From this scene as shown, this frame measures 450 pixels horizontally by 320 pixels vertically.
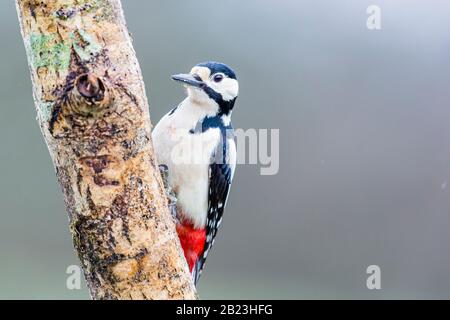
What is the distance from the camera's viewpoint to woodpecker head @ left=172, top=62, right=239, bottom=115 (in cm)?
271

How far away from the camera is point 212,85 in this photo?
8.98ft

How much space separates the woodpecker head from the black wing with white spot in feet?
0.52

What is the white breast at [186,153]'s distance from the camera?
265 cm

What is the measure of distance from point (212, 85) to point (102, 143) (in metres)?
1.08

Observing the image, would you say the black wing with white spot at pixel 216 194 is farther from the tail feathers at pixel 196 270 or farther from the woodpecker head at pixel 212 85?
the woodpecker head at pixel 212 85

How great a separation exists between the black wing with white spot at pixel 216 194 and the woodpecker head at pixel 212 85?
0.52ft

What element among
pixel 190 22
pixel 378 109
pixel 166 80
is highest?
pixel 190 22

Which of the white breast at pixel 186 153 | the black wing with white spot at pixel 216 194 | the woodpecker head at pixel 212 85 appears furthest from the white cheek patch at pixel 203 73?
the black wing with white spot at pixel 216 194

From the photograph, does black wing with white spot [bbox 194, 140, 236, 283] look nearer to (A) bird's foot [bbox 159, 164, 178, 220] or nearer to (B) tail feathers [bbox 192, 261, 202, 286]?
(B) tail feathers [bbox 192, 261, 202, 286]

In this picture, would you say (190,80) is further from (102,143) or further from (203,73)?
(102,143)

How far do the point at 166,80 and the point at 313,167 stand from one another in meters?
1.20

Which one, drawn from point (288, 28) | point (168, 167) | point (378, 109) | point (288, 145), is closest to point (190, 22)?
point (288, 28)

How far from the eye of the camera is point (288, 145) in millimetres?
5152
